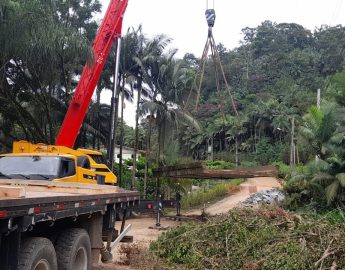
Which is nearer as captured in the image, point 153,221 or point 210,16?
point 210,16

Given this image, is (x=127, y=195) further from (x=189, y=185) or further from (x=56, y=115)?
(x=189, y=185)

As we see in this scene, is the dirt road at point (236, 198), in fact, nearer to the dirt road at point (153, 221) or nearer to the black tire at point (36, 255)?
the dirt road at point (153, 221)

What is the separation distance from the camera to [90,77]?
16.1 m

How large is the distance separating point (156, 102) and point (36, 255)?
78.7 ft

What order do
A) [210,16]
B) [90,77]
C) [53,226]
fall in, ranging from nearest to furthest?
[53,226] → [210,16] → [90,77]

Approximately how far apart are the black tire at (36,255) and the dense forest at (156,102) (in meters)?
7.56

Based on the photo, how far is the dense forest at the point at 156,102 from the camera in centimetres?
1677

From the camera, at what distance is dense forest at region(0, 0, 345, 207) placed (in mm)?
16766

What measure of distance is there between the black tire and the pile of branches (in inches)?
172

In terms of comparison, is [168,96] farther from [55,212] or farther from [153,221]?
[55,212]

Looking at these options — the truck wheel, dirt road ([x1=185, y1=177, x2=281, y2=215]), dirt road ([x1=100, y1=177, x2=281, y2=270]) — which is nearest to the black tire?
the truck wheel

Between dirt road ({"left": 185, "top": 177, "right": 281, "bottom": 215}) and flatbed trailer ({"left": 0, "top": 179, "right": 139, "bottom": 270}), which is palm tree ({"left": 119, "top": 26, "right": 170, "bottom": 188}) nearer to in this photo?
dirt road ({"left": 185, "top": 177, "right": 281, "bottom": 215})

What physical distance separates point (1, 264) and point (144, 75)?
24.6 meters

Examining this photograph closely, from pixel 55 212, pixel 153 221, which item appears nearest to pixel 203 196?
pixel 153 221
